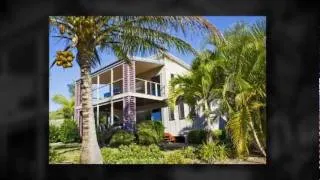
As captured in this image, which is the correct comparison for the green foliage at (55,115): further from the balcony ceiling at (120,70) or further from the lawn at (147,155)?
the balcony ceiling at (120,70)

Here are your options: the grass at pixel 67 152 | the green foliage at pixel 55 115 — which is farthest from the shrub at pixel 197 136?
the green foliage at pixel 55 115

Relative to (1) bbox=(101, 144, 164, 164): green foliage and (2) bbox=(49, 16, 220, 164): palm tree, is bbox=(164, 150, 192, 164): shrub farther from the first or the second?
(2) bbox=(49, 16, 220, 164): palm tree

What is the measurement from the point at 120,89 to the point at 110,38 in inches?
27.6

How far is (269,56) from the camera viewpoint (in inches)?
305

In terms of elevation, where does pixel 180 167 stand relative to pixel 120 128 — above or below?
below

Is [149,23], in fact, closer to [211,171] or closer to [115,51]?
[115,51]

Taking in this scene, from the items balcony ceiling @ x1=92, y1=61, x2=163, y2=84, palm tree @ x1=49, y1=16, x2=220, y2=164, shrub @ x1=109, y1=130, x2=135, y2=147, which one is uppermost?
palm tree @ x1=49, y1=16, x2=220, y2=164

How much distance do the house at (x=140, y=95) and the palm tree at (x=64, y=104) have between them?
10cm

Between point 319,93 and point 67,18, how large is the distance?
3.50 meters

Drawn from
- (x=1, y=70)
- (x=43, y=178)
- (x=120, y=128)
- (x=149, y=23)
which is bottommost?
(x=43, y=178)

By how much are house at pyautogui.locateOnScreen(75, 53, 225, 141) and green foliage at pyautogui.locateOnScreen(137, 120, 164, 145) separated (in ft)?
0.29

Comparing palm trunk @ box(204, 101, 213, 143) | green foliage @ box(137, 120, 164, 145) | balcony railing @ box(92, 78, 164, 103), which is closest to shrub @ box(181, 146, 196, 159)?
palm trunk @ box(204, 101, 213, 143)

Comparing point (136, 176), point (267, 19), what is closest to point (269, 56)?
point (267, 19)

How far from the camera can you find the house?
25.6 feet
